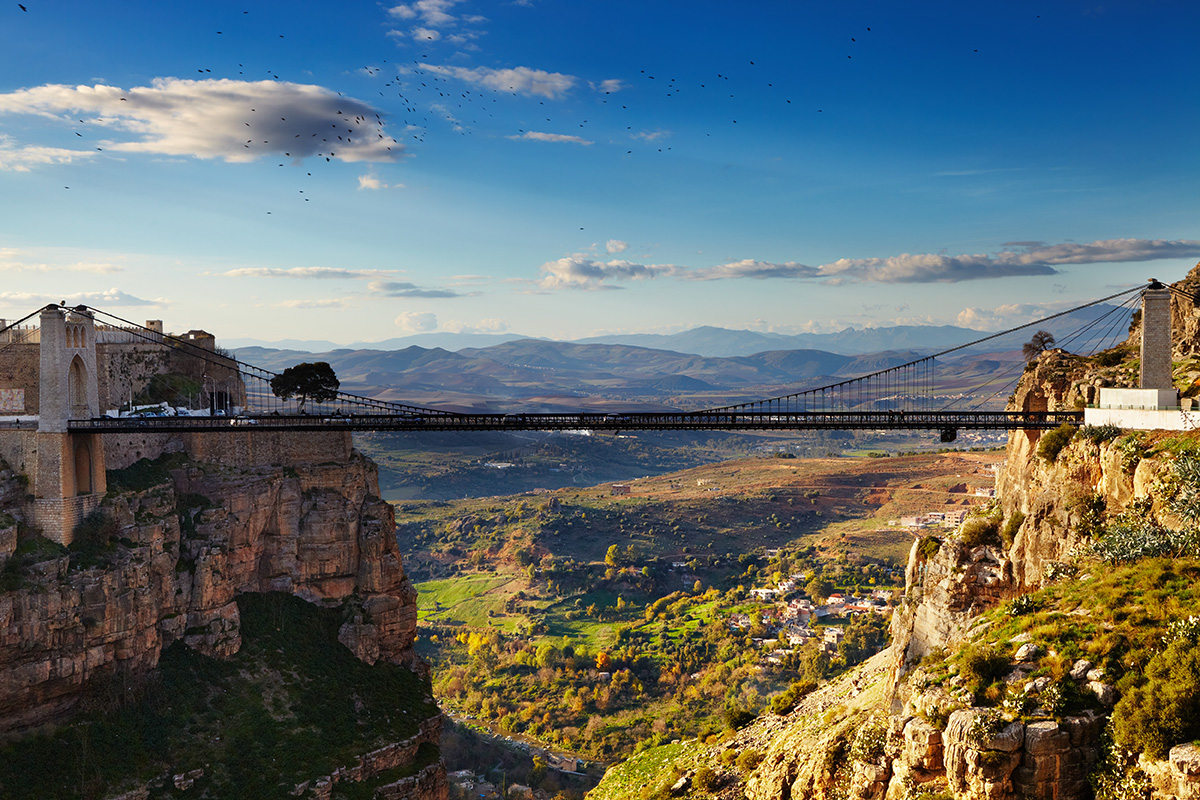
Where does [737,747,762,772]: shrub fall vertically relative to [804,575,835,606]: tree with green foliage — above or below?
above

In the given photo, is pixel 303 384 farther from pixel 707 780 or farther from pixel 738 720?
pixel 707 780

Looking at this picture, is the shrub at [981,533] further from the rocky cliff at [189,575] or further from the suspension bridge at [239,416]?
the rocky cliff at [189,575]

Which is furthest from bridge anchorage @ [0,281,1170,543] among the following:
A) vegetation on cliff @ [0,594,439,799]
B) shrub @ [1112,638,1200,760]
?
shrub @ [1112,638,1200,760]

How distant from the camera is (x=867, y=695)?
3288cm

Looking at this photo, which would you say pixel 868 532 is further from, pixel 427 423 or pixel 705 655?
pixel 427 423

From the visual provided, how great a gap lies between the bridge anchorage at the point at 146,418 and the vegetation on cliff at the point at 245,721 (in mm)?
6912

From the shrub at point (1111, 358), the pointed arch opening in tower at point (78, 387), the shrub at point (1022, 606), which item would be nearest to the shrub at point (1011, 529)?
the shrub at point (1022, 606)

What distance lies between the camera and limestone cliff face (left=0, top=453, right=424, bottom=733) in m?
32.8

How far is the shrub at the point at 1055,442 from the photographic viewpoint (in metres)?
30.1

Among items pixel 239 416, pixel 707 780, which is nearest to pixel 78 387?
pixel 239 416

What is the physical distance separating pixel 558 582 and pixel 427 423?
61.1m

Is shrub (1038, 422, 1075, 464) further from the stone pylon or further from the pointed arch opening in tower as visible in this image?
the pointed arch opening in tower

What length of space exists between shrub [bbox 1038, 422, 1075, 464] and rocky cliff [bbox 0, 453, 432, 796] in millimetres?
28824

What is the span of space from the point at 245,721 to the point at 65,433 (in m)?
13.2
